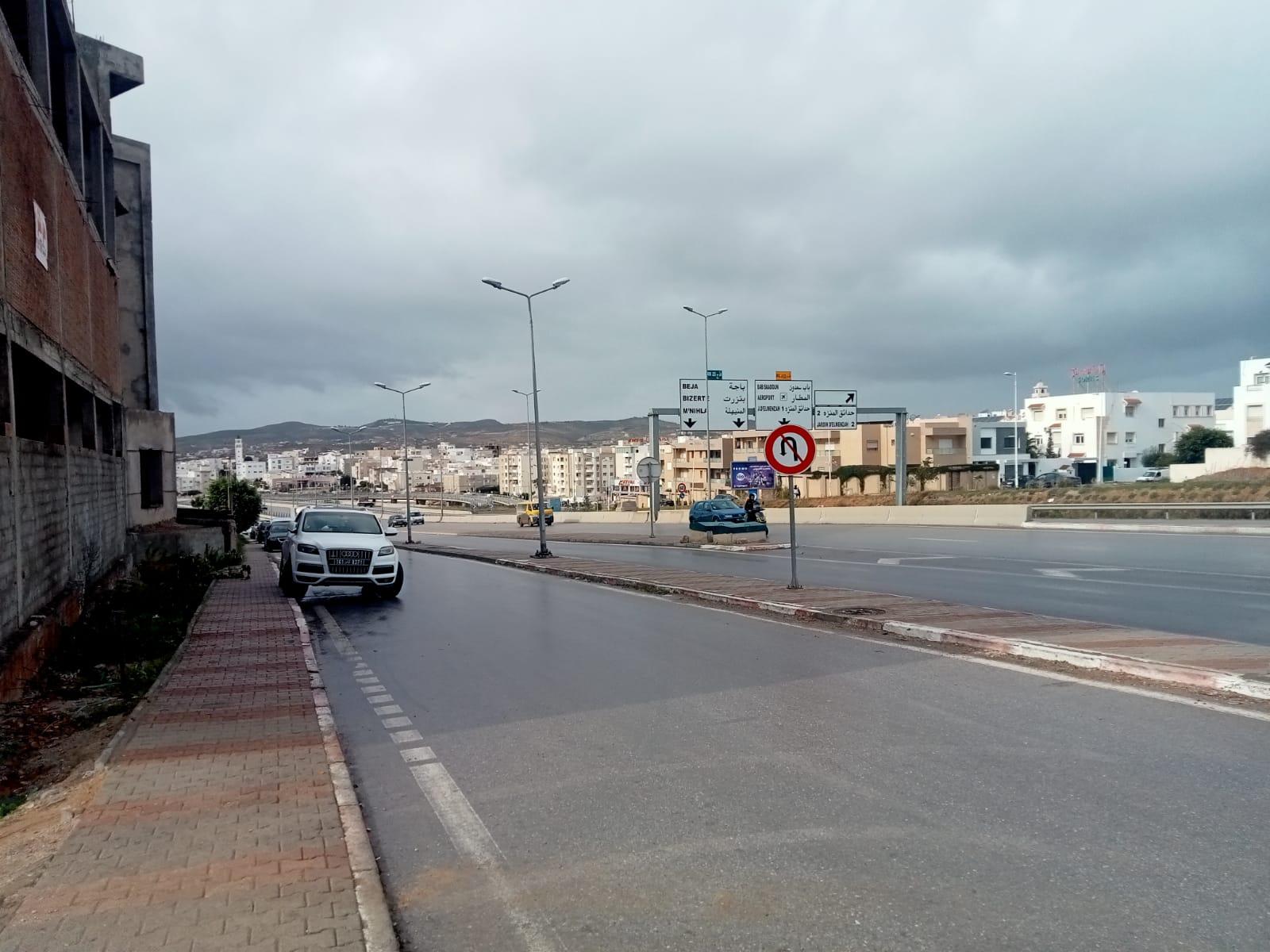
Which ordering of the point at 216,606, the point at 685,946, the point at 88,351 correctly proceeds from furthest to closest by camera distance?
the point at 88,351
the point at 216,606
the point at 685,946

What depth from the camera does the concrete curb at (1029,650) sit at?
8.16 m

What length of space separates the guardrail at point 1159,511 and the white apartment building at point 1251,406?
4343 centimetres

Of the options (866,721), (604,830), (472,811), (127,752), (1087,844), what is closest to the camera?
(1087,844)

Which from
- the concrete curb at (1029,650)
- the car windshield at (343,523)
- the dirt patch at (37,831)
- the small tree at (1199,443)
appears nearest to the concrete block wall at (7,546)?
the dirt patch at (37,831)

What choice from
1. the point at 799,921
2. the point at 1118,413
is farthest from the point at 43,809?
the point at 1118,413

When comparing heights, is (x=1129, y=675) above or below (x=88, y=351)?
below

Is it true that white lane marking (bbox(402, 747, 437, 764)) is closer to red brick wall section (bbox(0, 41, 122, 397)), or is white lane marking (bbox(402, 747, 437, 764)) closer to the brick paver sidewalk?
the brick paver sidewalk

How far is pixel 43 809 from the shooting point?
5.90 metres

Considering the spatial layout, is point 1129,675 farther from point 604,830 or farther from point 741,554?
point 741,554

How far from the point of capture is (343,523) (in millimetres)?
18953

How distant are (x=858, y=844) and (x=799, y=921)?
37.2 inches

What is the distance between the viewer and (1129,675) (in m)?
8.86

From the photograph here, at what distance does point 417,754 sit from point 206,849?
2.16m

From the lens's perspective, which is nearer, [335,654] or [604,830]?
[604,830]
